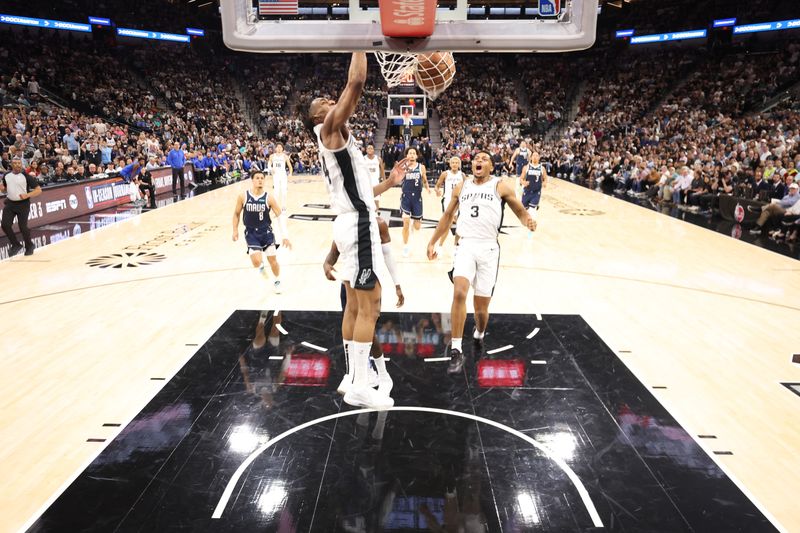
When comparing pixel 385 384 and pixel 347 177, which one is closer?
pixel 347 177

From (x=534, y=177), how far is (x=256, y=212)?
573 cm

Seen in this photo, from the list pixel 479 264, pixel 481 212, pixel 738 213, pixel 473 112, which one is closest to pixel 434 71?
pixel 481 212

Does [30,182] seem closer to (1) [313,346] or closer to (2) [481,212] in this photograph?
(1) [313,346]

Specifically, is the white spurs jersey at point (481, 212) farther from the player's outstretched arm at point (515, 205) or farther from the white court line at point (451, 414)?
the white court line at point (451, 414)

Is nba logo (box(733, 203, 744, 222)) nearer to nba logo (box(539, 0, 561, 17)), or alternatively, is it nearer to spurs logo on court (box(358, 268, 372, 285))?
nba logo (box(539, 0, 561, 17))

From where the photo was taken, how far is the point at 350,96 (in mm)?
3438

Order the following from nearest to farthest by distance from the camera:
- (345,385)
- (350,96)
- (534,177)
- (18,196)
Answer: (350,96)
(345,385)
(18,196)
(534,177)

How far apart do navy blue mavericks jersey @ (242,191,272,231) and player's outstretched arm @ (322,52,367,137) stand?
13.2 ft

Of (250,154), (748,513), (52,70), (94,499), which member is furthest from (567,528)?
(52,70)

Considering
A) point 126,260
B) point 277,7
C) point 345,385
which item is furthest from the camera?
point 126,260

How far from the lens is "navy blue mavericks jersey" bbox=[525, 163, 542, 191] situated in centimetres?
1104

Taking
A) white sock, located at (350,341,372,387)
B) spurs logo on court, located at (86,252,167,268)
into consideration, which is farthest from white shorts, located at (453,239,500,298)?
spurs logo on court, located at (86,252,167,268)

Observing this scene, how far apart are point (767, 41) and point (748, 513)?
30035 mm

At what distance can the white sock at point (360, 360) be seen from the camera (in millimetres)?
4199
